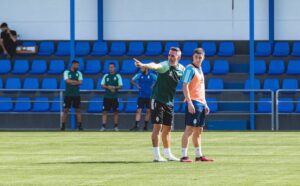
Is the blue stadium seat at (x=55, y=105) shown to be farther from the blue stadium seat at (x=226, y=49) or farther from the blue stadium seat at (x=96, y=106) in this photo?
the blue stadium seat at (x=226, y=49)

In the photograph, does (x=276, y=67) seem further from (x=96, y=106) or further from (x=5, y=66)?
(x=5, y=66)

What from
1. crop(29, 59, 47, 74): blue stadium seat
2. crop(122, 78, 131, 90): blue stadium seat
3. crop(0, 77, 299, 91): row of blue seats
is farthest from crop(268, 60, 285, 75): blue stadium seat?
crop(29, 59, 47, 74): blue stadium seat

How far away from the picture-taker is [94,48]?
41469 mm

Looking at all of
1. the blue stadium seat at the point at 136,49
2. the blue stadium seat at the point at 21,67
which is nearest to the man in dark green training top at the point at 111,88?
the blue stadium seat at the point at 136,49

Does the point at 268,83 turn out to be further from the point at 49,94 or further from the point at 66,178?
the point at 66,178

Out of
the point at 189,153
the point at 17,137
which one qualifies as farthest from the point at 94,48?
the point at 189,153

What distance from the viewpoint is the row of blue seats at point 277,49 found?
3978 cm

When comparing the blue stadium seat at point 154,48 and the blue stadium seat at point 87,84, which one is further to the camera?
the blue stadium seat at point 154,48

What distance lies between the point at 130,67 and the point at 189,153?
18.3 meters

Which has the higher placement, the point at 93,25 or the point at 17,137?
the point at 93,25

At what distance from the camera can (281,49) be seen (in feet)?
131

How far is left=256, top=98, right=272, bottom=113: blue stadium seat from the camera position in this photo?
36344 millimetres

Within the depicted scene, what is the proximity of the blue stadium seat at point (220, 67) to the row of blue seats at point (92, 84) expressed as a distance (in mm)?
660

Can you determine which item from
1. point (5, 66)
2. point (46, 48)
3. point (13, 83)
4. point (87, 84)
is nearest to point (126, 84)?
point (87, 84)
